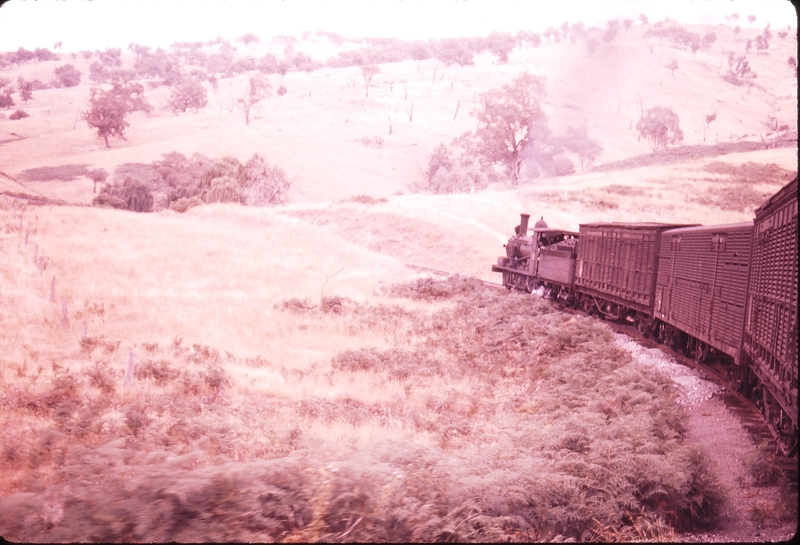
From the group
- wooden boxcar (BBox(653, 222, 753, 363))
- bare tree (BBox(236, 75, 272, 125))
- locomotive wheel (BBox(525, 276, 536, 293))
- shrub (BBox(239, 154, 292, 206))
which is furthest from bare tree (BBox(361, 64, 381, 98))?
wooden boxcar (BBox(653, 222, 753, 363))

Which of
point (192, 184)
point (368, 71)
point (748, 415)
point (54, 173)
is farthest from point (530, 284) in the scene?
point (368, 71)

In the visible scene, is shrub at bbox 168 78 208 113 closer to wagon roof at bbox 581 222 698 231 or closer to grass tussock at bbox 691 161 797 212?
grass tussock at bbox 691 161 797 212

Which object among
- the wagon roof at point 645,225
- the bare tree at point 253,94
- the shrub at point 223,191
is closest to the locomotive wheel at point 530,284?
the wagon roof at point 645,225

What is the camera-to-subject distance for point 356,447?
29.0ft

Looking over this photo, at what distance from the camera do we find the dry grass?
5.61 meters

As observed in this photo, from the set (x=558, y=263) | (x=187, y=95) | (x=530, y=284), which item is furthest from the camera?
(x=187, y=95)

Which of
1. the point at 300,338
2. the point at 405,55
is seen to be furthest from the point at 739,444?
the point at 405,55

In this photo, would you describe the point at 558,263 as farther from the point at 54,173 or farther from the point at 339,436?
the point at 54,173

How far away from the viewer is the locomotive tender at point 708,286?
27.1 feet

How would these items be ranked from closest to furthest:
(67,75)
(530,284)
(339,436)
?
1. (339,436)
2. (530,284)
3. (67,75)

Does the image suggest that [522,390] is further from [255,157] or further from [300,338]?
[255,157]

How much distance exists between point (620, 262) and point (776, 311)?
12434mm

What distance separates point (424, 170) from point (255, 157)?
25250 millimetres

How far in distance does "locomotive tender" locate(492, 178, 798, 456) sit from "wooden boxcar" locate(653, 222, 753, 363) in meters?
0.02
